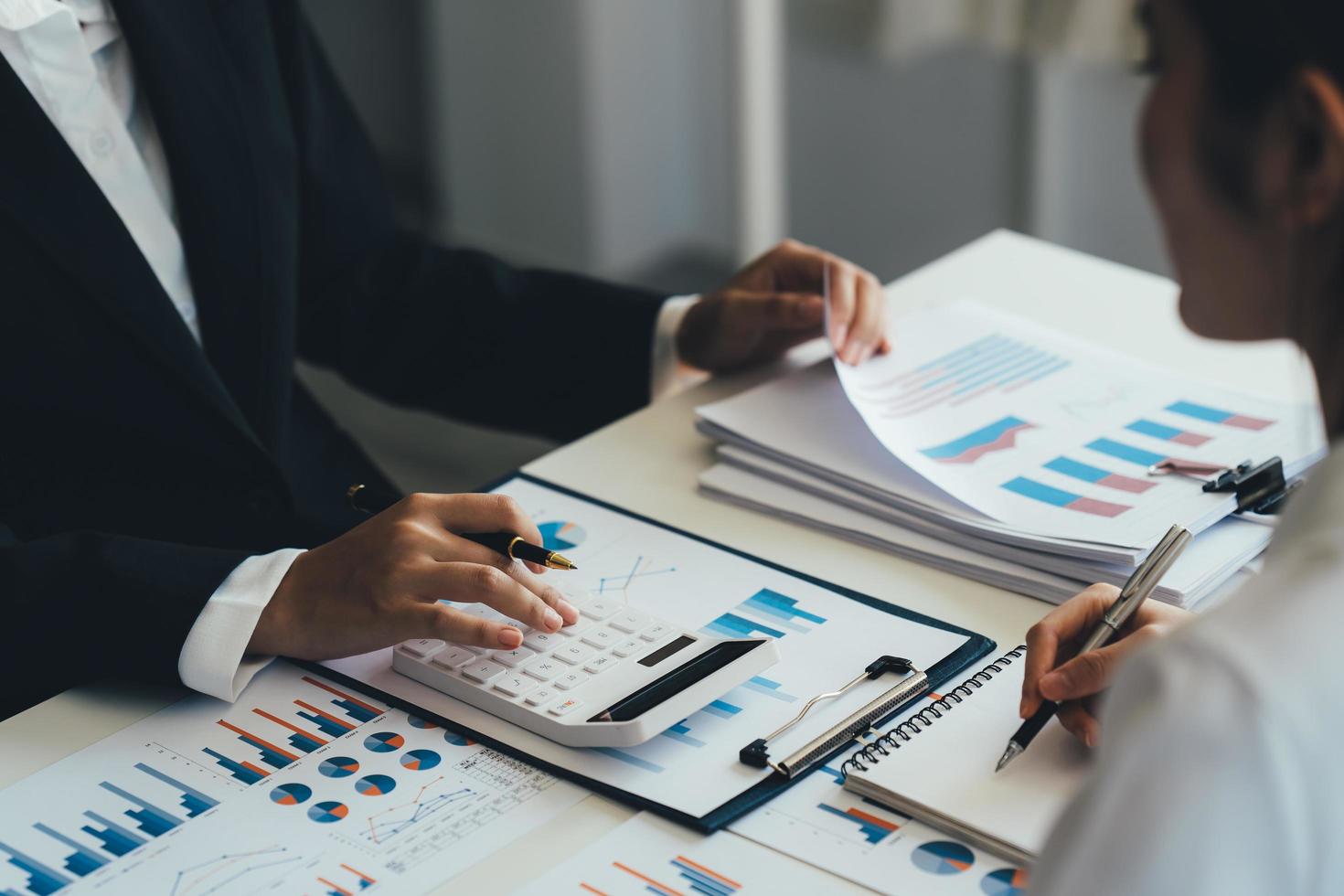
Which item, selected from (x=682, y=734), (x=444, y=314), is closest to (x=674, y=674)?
(x=682, y=734)

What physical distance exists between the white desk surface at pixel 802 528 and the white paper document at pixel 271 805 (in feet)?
0.08

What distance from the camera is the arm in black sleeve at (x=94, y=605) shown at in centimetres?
98

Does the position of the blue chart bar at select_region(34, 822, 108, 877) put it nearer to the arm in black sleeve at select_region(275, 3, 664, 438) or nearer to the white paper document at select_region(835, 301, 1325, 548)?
the white paper document at select_region(835, 301, 1325, 548)

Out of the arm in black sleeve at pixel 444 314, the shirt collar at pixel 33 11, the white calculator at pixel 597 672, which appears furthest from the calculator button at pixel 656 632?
the shirt collar at pixel 33 11

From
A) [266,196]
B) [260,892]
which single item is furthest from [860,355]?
[260,892]

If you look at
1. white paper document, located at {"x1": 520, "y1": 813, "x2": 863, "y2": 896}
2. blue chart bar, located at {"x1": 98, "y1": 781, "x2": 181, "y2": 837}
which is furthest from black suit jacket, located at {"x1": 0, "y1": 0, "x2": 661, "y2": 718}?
white paper document, located at {"x1": 520, "y1": 813, "x2": 863, "y2": 896}

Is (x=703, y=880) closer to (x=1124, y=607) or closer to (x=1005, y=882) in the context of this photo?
(x=1005, y=882)

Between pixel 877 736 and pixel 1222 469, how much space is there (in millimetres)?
404

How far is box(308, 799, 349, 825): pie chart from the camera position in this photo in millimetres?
851

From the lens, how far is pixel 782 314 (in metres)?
1.36

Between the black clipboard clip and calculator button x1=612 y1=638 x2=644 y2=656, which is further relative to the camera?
the black clipboard clip

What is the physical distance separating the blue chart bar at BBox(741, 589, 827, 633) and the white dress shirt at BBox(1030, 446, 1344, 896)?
→ 1.54ft

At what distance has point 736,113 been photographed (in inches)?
123

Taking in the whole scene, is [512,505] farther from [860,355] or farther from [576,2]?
[576,2]
